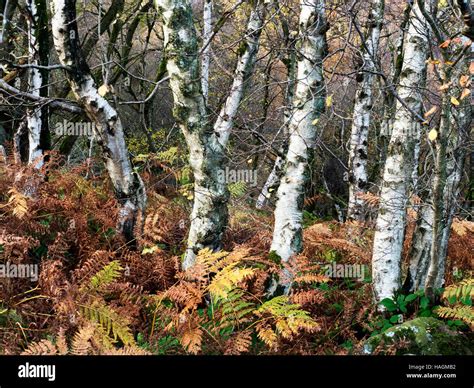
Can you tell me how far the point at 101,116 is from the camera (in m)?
5.98

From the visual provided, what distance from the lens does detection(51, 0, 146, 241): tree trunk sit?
579 centimetres

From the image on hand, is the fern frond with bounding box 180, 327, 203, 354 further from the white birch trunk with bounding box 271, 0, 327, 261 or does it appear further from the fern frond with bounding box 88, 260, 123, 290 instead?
the white birch trunk with bounding box 271, 0, 327, 261

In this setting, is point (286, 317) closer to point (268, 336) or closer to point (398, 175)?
point (268, 336)

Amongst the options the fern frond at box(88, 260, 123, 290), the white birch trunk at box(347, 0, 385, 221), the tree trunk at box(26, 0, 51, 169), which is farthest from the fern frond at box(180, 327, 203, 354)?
the white birch trunk at box(347, 0, 385, 221)

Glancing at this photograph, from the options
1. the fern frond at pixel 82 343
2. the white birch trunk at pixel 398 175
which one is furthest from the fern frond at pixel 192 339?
the white birch trunk at pixel 398 175

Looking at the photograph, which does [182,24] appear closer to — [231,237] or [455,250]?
[231,237]

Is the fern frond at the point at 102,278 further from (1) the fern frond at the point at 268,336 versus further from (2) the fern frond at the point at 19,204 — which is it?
(1) the fern frond at the point at 268,336

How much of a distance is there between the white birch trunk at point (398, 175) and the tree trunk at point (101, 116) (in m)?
3.10

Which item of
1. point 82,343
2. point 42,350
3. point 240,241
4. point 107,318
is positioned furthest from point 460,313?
point 42,350

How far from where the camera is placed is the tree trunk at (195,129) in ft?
16.9

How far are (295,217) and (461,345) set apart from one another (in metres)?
2.08

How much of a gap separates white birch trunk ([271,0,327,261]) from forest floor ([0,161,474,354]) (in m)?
0.37

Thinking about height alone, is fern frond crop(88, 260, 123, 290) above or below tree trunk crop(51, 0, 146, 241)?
below
